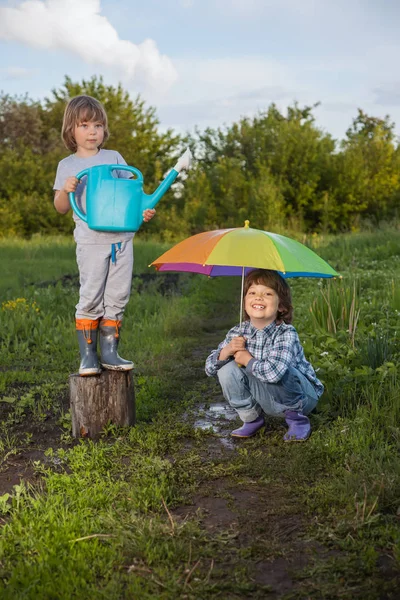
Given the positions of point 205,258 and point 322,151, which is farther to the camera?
point 322,151

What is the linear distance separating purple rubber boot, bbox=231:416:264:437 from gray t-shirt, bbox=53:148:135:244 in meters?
1.41

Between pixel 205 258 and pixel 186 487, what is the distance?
1.28 meters

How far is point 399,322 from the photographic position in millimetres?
6348

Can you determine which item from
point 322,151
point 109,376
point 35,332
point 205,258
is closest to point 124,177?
point 205,258

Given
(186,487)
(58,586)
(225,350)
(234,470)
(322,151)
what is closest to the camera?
(58,586)

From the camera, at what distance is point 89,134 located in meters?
4.51

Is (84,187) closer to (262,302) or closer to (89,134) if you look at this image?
(89,134)

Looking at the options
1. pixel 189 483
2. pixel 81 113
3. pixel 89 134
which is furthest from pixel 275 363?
pixel 81 113

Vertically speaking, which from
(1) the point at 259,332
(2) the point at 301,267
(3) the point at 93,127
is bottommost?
(1) the point at 259,332

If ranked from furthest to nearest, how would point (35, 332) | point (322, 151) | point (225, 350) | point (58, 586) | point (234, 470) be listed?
point (322, 151)
point (35, 332)
point (225, 350)
point (234, 470)
point (58, 586)

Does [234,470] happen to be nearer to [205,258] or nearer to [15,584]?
[205,258]

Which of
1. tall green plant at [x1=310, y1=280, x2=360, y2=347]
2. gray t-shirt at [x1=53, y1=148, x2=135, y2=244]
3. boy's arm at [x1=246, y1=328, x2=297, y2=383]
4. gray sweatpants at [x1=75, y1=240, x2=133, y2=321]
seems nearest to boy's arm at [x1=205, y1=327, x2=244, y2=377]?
boy's arm at [x1=246, y1=328, x2=297, y2=383]

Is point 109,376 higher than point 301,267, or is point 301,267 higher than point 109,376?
point 301,267

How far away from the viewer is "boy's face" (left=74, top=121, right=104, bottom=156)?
14.8ft
